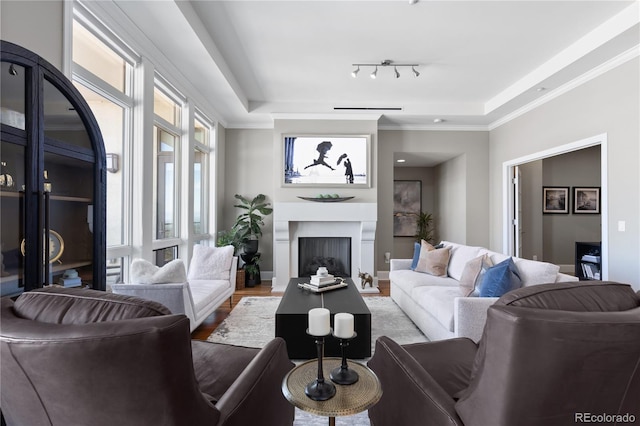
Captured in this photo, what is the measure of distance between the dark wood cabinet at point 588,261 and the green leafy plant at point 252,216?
487cm

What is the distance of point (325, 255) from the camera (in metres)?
5.32

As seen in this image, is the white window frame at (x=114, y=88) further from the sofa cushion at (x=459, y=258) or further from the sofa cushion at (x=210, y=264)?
the sofa cushion at (x=459, y=258)

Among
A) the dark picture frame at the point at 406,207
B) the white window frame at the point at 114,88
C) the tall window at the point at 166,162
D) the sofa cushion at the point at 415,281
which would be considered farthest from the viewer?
the dark picture frame at the point at 406,207

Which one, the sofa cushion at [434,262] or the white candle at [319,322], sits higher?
the white candle at [319,322]

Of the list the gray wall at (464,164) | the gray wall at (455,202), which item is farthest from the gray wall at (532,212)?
the gray wall at (455,202)

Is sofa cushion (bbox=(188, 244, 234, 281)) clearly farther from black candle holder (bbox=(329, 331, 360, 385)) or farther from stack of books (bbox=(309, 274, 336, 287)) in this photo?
black candle holder (bbox=(329, 331, 360, 385))

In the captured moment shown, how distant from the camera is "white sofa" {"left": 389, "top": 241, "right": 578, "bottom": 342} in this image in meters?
2.23

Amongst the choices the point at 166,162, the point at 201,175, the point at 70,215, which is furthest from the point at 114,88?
the point at 201,175

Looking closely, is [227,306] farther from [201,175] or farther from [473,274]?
[473,274]

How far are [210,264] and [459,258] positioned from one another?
3.00 metres

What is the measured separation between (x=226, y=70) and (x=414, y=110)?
9.72ft

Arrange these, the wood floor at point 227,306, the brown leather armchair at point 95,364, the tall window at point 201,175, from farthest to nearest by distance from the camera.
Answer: the tall window at point 201,175 < the wood floor at point 227,306 < the brown leather armchair at point 95,364

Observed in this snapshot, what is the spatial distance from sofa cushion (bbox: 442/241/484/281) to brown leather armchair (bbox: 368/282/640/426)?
8.01 feet

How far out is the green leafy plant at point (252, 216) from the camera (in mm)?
5078
